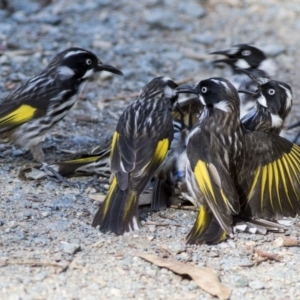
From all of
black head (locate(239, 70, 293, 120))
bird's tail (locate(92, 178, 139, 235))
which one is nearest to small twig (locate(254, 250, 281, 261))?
bird's tail (locate(92, 178, 139, 235))

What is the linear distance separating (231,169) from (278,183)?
1.59 ft

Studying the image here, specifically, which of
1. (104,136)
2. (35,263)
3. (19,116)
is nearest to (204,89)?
(19,116)

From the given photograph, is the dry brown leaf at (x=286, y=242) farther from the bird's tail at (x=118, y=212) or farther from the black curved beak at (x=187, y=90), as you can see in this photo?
the black curved beak at (x=187, y=90)

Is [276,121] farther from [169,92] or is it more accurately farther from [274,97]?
[169,92]

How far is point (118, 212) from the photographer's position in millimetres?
6945

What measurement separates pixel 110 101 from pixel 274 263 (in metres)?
4.15

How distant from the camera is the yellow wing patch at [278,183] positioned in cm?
741

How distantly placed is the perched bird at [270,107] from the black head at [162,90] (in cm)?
73

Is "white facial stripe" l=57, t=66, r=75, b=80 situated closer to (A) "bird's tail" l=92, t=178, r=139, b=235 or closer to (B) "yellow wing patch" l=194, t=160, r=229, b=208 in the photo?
(A) "bird's tail" l=92, t=178, r=139, b=235

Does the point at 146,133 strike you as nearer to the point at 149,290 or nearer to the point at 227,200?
the point at 227,200

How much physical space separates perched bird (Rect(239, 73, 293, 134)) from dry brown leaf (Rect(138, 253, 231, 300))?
2018 millimetres

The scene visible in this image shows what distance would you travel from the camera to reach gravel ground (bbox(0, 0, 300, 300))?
242 inches

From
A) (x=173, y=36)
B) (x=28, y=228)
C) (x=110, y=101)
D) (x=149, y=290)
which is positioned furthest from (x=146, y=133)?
(x=173, y=36)

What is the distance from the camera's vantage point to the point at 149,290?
19.8 feet
